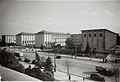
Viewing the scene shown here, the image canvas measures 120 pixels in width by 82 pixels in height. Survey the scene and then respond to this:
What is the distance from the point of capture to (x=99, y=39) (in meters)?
2.61

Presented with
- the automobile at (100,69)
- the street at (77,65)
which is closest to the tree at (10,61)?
the street at (77,65)

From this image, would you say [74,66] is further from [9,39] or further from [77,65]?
[9,39]

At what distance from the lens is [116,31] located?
2615mm

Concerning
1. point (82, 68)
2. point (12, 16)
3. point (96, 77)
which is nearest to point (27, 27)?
point (12, 16)

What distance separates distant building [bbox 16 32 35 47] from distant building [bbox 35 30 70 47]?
85mm

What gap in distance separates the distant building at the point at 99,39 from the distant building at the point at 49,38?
35 cm

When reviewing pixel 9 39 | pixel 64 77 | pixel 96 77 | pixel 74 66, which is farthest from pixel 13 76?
pixel 96 77

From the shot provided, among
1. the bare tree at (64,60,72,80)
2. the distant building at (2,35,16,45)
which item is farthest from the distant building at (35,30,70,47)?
the distant building at (2,35,16,45)

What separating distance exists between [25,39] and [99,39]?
1.37m

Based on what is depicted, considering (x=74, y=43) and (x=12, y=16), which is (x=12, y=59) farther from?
(x=74, y=43)

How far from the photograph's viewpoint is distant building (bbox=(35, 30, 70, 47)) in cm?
287

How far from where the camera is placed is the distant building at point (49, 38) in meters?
2.87

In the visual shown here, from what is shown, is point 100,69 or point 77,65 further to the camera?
point 77,65

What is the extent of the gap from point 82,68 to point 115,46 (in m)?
0.64
